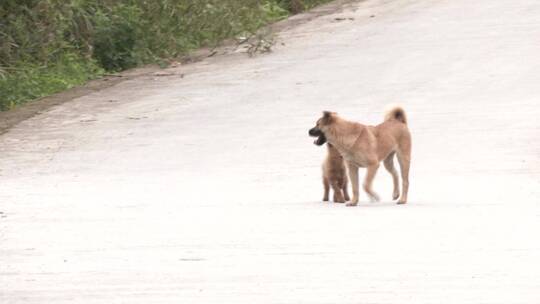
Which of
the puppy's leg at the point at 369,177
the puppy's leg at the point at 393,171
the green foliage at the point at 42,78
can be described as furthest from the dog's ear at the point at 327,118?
the green foliage at the point at 42,78

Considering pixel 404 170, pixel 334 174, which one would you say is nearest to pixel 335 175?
pixel 334 174

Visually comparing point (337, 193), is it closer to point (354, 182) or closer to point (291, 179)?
point (354, 182)

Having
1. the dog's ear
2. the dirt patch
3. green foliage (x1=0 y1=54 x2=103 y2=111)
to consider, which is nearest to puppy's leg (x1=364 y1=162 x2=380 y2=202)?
the dog's ear

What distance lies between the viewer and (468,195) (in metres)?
13.8

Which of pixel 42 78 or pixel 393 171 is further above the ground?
pixel 393 171

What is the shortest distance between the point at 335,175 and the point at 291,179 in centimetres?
169

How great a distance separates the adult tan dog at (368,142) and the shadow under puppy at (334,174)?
15 cm

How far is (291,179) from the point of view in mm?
15383

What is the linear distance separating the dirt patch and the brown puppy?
639cm

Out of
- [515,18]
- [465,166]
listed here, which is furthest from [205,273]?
[515,18]

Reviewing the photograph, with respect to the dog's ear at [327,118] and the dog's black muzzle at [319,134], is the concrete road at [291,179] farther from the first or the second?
the dog's ear at [327,118]

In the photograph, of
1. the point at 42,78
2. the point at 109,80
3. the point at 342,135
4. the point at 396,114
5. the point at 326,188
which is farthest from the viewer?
A: the point at 109,80

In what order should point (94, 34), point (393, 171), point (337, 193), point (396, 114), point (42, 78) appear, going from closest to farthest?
point (337, 193) < point (396, 114) < point (393, 171) < point (42, 78) < point (94, 34)

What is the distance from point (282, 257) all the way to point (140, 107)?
34.9 ft
